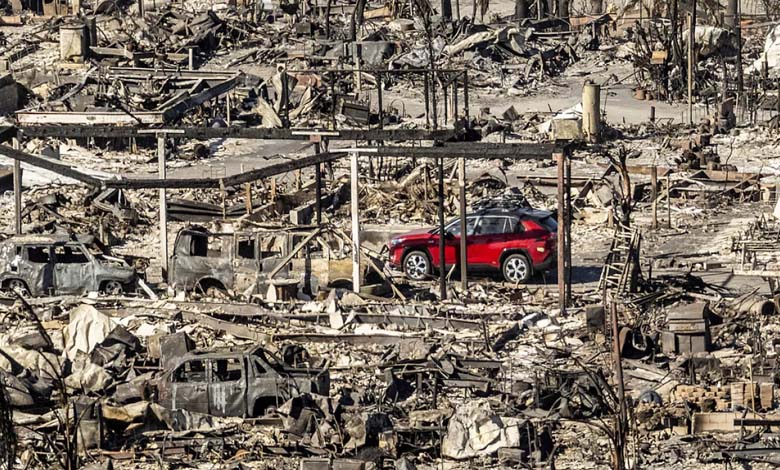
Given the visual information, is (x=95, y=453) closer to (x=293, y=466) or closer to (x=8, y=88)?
(x=293, y=466)

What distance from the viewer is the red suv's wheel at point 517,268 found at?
32.1m

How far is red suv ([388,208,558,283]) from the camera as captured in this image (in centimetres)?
3203

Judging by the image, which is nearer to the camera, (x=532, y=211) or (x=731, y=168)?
(x=532, y=211)

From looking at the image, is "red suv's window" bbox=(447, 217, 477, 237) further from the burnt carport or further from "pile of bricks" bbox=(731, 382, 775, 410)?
"pile of bricks" bbox=(731, 382, 775, 410)

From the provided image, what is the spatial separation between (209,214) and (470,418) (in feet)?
52.3

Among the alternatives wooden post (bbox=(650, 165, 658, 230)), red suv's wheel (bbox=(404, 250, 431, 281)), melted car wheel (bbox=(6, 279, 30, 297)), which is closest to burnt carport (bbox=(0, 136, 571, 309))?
red suv's wheel (bbox=(404, 250, 431, 281))

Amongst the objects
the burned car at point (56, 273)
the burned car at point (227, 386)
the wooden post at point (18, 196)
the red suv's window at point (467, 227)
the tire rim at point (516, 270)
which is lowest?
the burned car at point (227, 386)

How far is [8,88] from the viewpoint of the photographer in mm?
51031

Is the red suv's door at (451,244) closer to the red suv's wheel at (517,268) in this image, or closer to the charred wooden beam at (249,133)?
the red suv's wheel at (517,268)

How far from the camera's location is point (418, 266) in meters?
32.7

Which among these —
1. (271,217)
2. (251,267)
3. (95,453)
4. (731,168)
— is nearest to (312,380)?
(95,453)

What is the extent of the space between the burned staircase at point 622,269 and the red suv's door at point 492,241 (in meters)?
1.86

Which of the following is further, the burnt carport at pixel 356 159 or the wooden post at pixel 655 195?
the wooden post at pixel 655 195

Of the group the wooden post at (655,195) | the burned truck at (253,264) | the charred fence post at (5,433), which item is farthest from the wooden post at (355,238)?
the charred fence post at (5,433)
